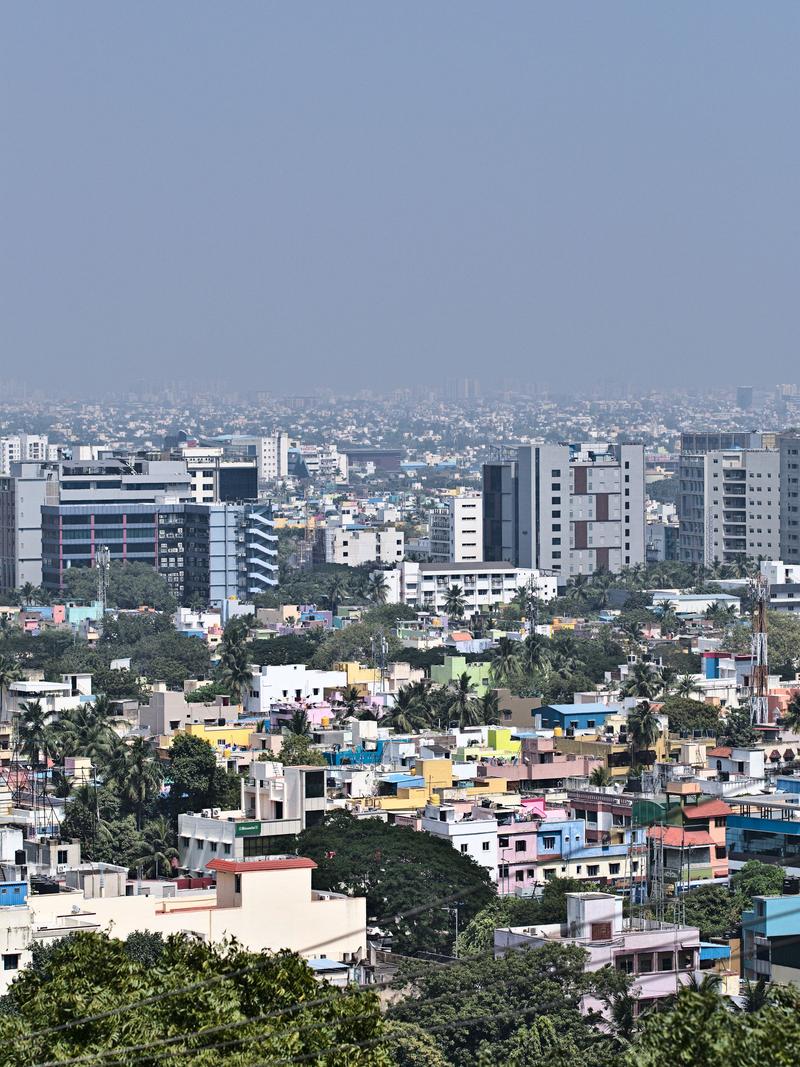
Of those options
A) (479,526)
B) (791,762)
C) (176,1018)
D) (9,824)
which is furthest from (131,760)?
(479,526)

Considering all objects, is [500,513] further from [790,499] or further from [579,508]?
[790,499]

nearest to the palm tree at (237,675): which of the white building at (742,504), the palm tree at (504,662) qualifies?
the palm tree at (504,662)

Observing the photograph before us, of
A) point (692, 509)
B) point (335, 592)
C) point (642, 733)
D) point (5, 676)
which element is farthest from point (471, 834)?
point (692, 509)

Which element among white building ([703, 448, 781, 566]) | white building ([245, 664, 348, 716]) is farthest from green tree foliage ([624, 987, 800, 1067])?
white building ([703, 448, 781, 566])

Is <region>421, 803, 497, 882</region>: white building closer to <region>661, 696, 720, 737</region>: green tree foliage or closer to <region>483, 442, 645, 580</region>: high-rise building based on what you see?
<region>661, 696, 720, 737</region>: green tree foliage

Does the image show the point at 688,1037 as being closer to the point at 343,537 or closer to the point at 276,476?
the point at 343,537

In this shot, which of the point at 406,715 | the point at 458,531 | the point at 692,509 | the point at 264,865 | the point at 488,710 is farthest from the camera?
the point at 692,509

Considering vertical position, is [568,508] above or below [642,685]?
above

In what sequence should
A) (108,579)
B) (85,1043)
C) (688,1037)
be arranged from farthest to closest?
(108,579) < (85,1043) < (688,1037)
